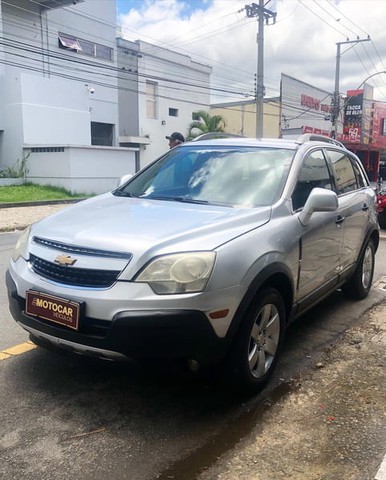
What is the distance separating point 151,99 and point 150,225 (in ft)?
97.9

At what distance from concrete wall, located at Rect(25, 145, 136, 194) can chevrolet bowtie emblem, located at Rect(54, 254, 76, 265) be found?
61.4 ft

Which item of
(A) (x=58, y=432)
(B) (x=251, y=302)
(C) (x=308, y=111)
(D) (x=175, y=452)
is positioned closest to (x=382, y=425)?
(B) (x=251, y=302)

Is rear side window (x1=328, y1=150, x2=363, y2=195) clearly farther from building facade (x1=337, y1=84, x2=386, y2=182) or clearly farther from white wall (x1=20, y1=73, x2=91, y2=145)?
building facade (x1=337, y1=84, x2=386, y2=182)

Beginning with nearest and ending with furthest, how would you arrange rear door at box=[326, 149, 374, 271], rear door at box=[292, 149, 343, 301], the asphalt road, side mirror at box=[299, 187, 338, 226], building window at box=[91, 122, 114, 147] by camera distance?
the asphalt road < side mirror at box=[299, 187, 338, 226] < rear door at box=[292, 149, 343, 301] < rear door at box=[326, 149, 374, 271] < building window at box=[91, 122, 114, 147]

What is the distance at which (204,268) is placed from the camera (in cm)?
277

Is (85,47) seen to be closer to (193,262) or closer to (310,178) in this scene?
(310,178)

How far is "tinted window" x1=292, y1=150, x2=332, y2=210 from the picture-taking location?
3.84 m

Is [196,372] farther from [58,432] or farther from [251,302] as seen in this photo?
[58,432]

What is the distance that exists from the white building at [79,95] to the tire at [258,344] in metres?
18.8

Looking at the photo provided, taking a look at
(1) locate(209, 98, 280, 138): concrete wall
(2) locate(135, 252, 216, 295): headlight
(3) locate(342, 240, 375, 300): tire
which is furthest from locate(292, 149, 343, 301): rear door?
(1) locate(209, 98, 280, 138): concrete wall

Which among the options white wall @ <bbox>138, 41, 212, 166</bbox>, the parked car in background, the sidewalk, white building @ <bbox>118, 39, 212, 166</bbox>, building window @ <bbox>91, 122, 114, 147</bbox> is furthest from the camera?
white wall @ <bbox>138, 41, 212, 166</bbox>

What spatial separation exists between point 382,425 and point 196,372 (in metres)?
1.19

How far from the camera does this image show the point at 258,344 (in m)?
3.25

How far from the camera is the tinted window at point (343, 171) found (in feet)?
15.6
